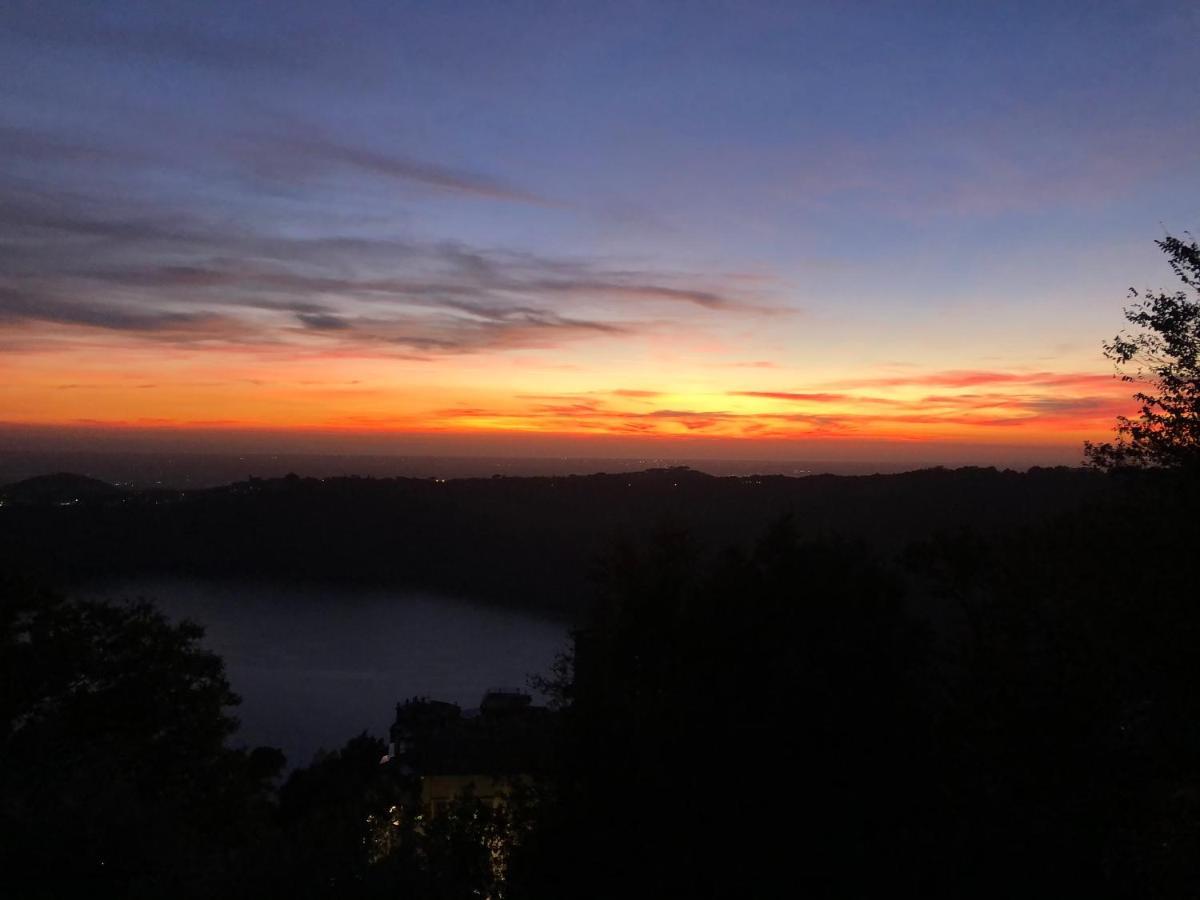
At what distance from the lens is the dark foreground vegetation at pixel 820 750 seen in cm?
482

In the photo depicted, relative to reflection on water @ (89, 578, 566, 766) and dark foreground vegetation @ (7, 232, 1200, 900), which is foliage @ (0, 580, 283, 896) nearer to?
dark foreground vegetation @ (7, 232, 1200, 900)

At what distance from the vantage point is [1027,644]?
7.34m

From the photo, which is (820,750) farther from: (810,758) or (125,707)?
(125,707)

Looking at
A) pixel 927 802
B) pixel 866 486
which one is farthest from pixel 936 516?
pixel 927 802

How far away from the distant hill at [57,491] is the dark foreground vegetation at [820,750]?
4684 centimetres

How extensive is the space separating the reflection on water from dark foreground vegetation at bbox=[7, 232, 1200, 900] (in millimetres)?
11569

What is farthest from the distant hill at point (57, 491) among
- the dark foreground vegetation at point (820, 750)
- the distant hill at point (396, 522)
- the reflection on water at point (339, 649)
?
the dark foreground vegetation at point (820, 750)

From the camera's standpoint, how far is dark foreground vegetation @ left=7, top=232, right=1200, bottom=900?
4820 mm

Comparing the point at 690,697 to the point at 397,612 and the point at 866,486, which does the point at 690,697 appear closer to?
the point at 866,486

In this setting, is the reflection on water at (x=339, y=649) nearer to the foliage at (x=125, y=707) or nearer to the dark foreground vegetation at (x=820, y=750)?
the foliage at (x=125, y=707)

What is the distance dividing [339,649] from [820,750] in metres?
28.6

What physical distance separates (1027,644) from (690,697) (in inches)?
112

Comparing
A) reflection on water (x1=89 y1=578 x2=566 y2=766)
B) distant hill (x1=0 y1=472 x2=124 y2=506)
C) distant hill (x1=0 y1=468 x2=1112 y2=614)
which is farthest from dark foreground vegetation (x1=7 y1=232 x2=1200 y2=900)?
distant hill (x1=0 y1=472 x2=124 y2=506)

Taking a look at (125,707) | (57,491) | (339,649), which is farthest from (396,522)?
(125,707)
